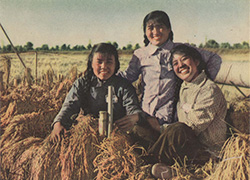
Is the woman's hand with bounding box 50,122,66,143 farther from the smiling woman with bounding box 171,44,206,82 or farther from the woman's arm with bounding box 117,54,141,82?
the smiling woman with bounding box 171,44,206,82

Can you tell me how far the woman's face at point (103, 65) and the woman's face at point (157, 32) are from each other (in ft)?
1.58

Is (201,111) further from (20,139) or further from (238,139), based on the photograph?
(20,139)

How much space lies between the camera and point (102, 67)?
8.98 feet

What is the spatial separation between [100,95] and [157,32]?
2.82ft

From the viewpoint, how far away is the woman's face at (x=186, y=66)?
A: 254 centimetres

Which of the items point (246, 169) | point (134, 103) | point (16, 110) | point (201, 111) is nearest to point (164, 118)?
point (134, 103)

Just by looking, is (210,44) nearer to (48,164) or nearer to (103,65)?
(103,65)

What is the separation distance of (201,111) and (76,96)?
4.04ft

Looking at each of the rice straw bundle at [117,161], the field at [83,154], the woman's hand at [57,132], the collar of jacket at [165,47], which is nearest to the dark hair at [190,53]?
the collar of jacket at [165,47]

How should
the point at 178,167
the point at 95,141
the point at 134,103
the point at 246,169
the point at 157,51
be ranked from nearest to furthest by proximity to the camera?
the point at 246,169 < the point at 178,167 < the point at 95,141 < the point at 134,103 < the point at 157,51

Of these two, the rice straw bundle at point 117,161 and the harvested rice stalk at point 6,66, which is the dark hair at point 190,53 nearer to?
the rice straw bundle at point 117,161

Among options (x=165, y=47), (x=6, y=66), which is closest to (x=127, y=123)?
(x=165, y=47)

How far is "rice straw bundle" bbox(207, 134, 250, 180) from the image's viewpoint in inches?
79.1

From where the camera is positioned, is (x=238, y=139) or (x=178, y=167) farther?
(x=178, y=167)
